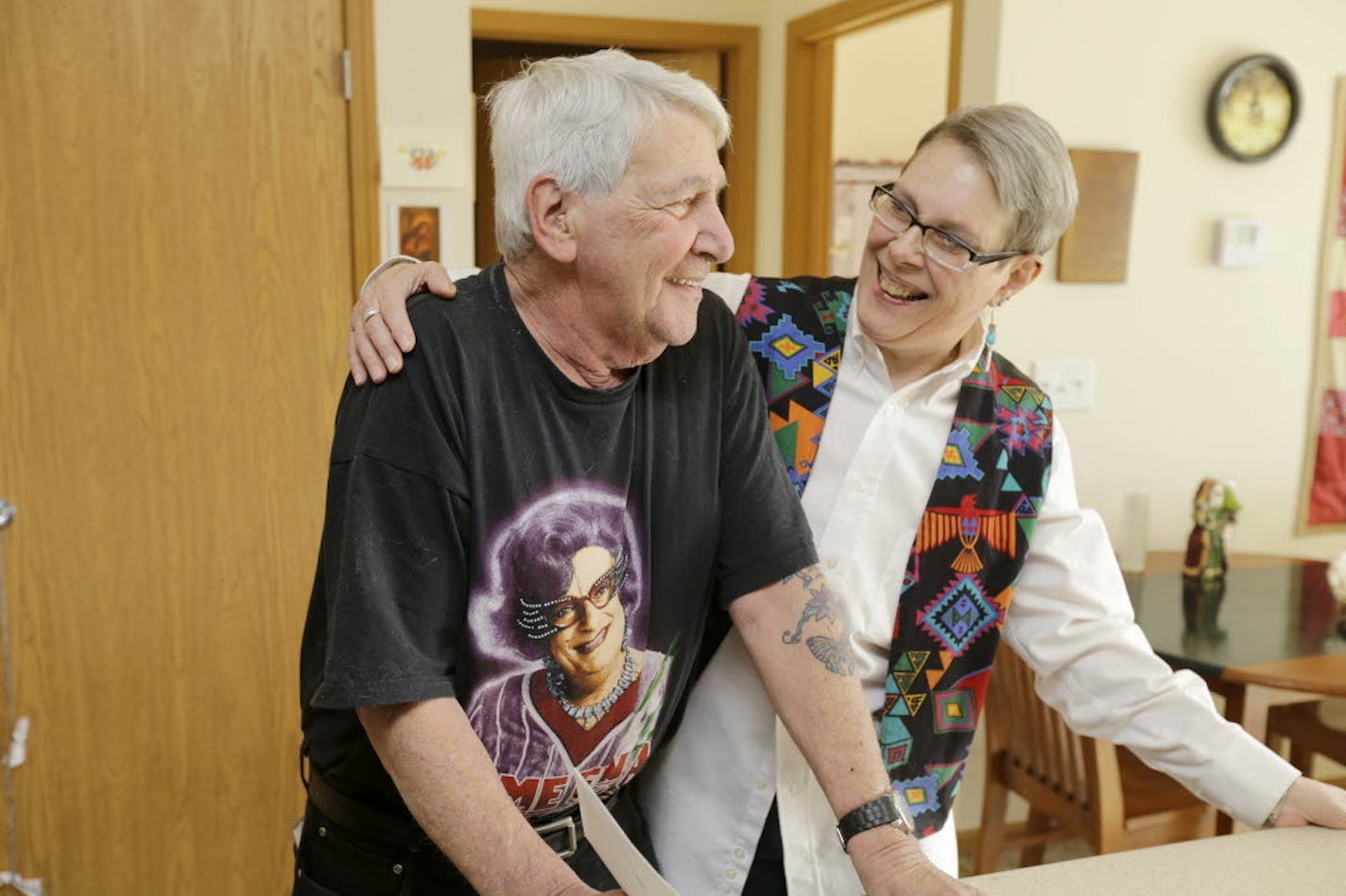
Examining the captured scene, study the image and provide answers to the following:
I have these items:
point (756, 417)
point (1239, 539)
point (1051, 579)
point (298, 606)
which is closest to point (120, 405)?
point (298, 606)

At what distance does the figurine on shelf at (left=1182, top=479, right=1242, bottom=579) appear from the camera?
2914mm

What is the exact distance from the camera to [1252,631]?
101 inches

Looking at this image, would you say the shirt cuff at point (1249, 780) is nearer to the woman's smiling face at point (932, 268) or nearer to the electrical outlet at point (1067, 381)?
the woman's smiling face at point (932, 268)

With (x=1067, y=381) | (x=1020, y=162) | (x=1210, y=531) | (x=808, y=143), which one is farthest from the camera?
(x=808, y=143)

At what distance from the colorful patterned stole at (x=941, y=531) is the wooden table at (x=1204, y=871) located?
0.24 meters

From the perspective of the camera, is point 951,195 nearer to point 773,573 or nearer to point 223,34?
point 773,573

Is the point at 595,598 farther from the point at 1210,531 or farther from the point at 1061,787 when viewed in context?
the point at 1210,531

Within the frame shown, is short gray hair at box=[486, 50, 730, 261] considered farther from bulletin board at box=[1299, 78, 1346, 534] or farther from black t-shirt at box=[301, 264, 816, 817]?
bulletin board at box=[1299, 78, 1346, 534]

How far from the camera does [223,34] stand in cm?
245

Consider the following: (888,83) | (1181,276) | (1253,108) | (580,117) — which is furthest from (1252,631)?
(888,83)

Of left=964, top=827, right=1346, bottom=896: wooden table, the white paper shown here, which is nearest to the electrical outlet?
left=964, top=827, right=1346, bottom=896: wooden table

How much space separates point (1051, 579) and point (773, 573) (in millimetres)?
426

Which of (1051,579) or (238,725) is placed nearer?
(1051,579)

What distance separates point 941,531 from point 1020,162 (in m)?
0.44
